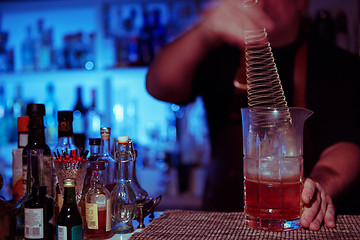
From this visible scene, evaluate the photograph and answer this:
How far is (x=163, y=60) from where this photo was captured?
1431 millimetres

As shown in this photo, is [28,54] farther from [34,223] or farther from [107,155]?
[34,223]

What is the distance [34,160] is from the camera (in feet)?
2.67

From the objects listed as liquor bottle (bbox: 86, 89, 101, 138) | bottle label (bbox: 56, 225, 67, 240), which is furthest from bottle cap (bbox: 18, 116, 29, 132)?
liquor bottle (bbox: 86, 89, 101, 138)

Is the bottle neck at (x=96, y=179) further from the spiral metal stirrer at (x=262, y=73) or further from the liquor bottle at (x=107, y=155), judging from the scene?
the spiral metal stirrer at (x=262, y=73)

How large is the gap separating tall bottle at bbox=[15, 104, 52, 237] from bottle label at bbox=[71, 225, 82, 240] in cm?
14

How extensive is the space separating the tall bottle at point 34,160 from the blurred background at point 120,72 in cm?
133

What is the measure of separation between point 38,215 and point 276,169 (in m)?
0.47

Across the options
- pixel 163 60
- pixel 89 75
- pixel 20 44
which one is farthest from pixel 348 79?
pixel 20 44

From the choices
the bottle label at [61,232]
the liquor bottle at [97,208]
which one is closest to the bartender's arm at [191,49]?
the liquor bottle at [97,208]

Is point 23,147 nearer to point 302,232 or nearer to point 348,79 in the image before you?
point 302,232

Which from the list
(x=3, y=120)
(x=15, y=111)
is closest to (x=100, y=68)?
(x=15, y=111)

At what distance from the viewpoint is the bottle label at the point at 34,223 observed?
2.49 ft

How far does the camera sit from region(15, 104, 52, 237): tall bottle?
0.82 m

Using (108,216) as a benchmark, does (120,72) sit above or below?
above
